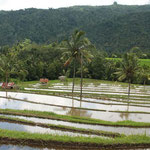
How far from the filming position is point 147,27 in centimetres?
10150

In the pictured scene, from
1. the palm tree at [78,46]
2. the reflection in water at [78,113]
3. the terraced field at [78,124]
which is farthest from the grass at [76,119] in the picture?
the palm tree at [78,46]

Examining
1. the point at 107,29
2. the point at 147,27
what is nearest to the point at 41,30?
the point at 107,29

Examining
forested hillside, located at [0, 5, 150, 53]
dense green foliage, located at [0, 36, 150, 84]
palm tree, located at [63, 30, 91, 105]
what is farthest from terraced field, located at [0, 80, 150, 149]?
forested hillside, located at [0, 5, 150, 53]

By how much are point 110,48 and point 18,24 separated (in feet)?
208

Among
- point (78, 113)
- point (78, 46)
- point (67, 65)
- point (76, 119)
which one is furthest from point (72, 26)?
point (76, 119)

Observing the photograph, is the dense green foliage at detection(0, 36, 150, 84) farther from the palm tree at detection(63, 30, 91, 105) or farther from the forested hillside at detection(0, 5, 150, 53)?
the forested hillside at detection(0, 5, 150, 53)

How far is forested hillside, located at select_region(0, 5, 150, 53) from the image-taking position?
92.4 metres

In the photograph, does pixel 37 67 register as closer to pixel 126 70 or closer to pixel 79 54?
pixel 79 54

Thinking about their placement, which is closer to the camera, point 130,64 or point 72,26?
point 130,64

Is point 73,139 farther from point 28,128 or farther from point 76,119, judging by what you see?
point 76,119

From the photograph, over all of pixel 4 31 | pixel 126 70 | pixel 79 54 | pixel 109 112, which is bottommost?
pixel 109 112

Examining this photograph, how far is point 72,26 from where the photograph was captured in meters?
138

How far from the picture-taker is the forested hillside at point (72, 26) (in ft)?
303

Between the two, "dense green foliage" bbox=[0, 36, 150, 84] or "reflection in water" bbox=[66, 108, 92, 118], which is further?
"dense green foliage" bbox=[0, 36, 150, 84]
